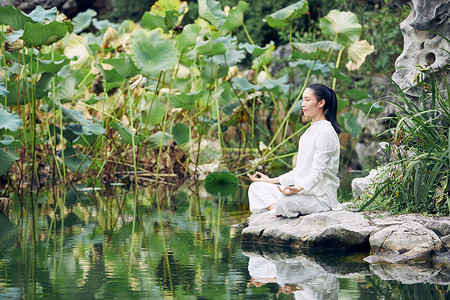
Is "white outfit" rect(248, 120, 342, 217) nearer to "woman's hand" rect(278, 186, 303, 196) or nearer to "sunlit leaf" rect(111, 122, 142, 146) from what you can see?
"woman's hand" rect(278, 186, 303, 196)

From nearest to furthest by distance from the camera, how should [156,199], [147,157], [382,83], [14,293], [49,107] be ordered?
[14,293] < [156,199] < [49,107] < [147,157] < [382,83]

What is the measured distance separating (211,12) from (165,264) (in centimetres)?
592

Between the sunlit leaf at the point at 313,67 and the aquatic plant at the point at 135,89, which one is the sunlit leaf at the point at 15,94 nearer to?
the aquatic plant at the point at 135,89

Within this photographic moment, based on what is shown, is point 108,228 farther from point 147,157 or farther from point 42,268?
point 147,157

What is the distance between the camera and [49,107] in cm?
868

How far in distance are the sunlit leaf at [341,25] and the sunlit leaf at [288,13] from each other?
27cm

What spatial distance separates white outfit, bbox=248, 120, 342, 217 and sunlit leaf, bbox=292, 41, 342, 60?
13.7 ft

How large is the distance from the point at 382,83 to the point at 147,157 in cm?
568

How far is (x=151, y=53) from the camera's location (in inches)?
292

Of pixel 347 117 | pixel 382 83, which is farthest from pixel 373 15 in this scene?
pixel 347 117

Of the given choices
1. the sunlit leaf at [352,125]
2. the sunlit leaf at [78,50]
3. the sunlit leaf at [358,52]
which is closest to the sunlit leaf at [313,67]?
the sunlit leaf at [358,52]

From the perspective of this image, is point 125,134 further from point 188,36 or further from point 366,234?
point 366,234

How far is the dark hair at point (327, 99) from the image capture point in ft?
15.1

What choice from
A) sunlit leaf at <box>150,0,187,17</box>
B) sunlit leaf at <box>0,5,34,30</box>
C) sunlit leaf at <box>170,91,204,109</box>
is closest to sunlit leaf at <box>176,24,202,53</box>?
sunlit leaf at <box>170,91,204,109</box>
